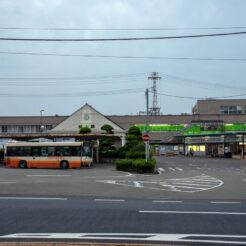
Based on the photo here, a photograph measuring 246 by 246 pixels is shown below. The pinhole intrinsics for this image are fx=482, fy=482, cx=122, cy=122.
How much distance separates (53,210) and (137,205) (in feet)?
9.76

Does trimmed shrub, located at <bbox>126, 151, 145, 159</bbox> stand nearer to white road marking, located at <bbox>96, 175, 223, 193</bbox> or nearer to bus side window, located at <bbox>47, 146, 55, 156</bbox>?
bus side window, located at <bbox>47, 146, 55, 156</bbox>

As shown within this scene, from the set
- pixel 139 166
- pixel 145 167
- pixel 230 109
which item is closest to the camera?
pixel 145 167

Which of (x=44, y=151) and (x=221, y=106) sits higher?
(x=221, y=106)

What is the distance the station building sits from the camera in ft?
281

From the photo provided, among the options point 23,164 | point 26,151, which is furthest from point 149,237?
point 23,164

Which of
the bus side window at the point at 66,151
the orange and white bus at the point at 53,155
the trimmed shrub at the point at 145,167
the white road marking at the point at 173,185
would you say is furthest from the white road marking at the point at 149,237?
the bus side window at the point at 66,151

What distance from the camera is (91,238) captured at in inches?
364

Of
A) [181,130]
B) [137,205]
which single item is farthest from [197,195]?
[181,130]

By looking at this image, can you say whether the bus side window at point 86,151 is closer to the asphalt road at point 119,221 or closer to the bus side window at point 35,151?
the bus side window at point 35,151

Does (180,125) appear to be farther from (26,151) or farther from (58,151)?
(26,151)

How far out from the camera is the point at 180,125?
3979 inches

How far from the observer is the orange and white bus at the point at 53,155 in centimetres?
4622

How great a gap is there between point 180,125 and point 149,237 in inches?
3638

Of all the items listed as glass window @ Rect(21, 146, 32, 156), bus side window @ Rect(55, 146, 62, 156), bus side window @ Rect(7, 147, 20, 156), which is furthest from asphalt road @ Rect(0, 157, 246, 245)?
bus side window @ Rect(7, 147, 20, 156)
